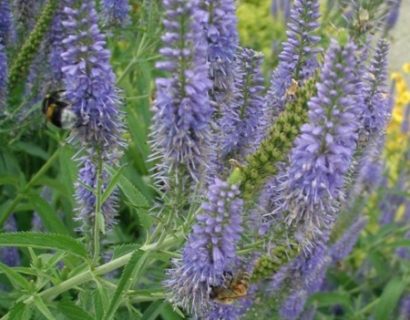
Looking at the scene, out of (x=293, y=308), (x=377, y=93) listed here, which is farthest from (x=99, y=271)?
(x=293, y=308)

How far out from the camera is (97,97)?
250 centimetres

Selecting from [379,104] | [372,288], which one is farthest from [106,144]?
[372,288]

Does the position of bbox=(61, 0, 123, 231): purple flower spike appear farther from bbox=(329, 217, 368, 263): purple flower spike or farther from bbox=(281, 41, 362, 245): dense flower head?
bbox=(329, 217, 368, 263): purple flower spike

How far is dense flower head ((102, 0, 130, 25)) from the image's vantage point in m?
4.11

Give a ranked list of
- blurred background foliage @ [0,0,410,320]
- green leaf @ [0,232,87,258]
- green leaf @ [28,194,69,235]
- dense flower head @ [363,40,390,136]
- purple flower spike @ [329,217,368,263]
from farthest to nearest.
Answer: purple flower spike @ [329,217,368,263]
blurred background foliage @ [0,0,410,320]
green leaf @ [28,194,69,235]
dense flower head @ [363,40,390,136]
green leaf @ [0,232,87,258]

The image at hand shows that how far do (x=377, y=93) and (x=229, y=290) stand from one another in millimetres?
969

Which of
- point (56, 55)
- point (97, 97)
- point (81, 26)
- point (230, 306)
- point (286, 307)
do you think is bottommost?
point (286, 307)

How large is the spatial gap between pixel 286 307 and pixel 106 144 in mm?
1825

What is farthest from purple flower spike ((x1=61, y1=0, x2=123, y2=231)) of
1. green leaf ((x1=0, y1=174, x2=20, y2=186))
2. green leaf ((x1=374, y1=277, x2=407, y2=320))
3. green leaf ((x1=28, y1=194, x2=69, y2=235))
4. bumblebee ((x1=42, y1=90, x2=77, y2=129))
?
green leaf ((x1=374, y1=277, x2=407, y2=320))

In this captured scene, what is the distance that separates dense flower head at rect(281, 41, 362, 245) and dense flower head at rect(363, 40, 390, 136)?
0.60 meters

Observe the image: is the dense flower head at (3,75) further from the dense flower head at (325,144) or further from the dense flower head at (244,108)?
the dense flower head at (325,144)

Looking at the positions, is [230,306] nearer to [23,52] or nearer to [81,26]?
[81,26]

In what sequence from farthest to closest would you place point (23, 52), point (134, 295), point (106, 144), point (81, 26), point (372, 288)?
point (372, 288)
point (23, 52)
point (134, 295)
point (106, 144)
point (81, 26)

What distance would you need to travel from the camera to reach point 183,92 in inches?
87.7
